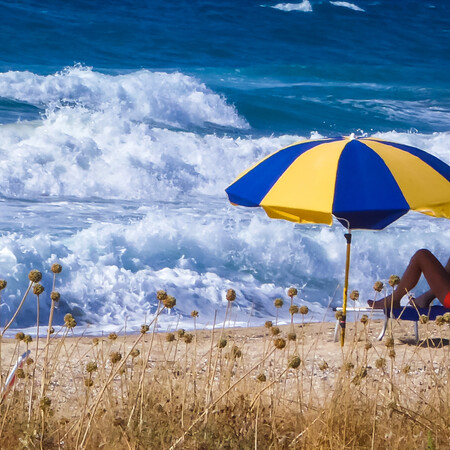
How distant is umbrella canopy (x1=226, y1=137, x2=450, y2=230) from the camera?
209 inches

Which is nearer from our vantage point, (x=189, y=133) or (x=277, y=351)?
(x=277, y=351)

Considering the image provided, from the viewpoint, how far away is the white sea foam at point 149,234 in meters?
9.55

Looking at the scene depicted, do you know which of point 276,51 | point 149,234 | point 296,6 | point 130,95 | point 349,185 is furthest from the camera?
point 296,6

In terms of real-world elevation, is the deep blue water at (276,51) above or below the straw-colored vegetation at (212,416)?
above

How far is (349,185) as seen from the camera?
539cm

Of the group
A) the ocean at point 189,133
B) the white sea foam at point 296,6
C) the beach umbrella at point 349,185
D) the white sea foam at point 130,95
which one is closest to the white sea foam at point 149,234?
the ocean at point 189,133

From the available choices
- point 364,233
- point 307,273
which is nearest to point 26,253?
point 307,273

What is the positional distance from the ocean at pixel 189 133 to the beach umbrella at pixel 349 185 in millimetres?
1006

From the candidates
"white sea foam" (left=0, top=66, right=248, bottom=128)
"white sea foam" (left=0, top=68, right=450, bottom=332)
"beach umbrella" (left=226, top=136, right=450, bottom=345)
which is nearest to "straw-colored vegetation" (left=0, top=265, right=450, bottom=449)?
"beach umbrella" (left=226, top=136, right=450, bottom=345)

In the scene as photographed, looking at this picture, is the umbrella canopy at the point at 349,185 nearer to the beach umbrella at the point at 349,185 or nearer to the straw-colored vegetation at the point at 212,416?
the beach umbrella at the point at 349,185

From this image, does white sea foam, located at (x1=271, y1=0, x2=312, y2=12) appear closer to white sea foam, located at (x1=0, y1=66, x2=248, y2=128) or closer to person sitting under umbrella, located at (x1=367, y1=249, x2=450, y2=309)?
white sea foam, located at (x1=0, y1=66, x2=248, y2=128)

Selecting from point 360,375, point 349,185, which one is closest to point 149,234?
point 349,185

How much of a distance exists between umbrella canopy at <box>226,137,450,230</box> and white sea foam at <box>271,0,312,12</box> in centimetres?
2577

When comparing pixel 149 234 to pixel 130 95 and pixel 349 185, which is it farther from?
pixel 130 95
